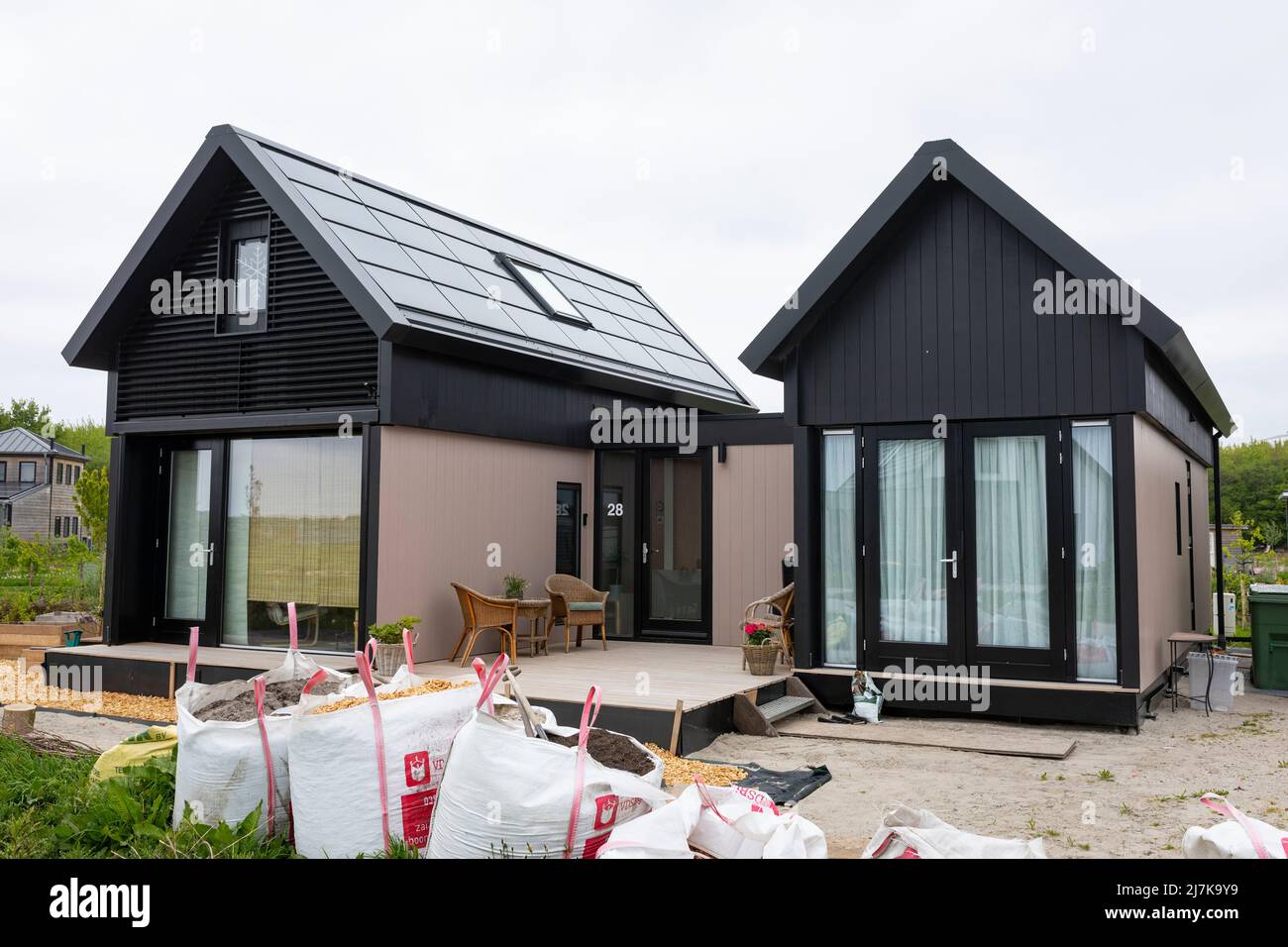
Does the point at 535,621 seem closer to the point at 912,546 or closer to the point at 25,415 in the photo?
the point at 912,546

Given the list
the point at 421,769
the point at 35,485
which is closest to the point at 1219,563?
the point at 421,769

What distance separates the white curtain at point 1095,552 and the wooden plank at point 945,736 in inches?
30.8

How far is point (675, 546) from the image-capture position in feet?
40.1

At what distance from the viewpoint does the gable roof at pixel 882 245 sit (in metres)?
7.76

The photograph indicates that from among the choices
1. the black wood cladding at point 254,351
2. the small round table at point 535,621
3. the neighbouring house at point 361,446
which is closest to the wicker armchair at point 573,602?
the small round table at point 535,621

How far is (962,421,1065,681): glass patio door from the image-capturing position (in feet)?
26.7

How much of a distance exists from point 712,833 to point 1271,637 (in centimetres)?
963

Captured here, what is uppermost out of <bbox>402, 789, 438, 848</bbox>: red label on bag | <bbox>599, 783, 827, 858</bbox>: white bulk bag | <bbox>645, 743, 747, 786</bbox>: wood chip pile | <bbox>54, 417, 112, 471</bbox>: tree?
<bbox>54, 417, 112, 471</bbox>: tree

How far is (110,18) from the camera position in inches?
351

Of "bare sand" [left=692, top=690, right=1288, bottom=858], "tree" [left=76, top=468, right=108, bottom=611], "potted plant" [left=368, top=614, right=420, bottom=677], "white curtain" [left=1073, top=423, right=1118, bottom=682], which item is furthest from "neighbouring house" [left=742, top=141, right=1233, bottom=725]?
"tree" [left=76, top=468, right=108, bottom=611]

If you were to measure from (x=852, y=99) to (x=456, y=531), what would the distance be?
6.71 metres

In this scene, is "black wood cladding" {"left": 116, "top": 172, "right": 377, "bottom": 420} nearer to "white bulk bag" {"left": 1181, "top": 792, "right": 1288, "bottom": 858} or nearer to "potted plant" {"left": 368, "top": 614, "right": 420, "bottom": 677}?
"potted plant" {"left": 368, "top": 614, "right": 420, "bottom": 677}

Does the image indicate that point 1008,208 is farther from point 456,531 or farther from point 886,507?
point 456,531

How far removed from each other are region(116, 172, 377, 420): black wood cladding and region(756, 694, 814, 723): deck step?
15.2 ft
